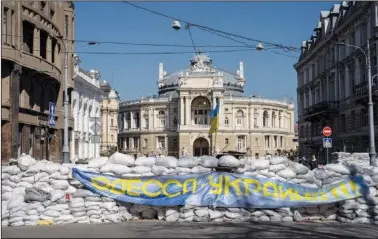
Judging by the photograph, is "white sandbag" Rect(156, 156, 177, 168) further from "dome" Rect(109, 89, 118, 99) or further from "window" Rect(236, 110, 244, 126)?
"window" Rect(236, 110, 244, 126)

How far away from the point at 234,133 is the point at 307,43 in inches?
1465

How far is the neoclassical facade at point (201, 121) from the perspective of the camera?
307ft

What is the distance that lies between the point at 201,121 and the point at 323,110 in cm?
4932

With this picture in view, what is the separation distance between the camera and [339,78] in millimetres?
45812

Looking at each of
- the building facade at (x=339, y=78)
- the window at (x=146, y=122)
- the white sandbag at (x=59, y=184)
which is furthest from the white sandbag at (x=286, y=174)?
the window at (x=146, y=122)

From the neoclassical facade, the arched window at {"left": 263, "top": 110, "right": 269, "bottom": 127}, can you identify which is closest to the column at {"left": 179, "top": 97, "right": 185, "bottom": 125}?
the neoclassical facade

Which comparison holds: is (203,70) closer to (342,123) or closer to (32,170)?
(342,123)

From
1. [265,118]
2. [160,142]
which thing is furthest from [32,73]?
[265,118]

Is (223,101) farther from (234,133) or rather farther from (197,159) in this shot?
(197,159)

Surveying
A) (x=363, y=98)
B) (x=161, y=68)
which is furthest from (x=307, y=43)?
(x=161, y=68)

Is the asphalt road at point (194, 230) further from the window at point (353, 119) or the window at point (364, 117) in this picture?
the window at point (353, 119)

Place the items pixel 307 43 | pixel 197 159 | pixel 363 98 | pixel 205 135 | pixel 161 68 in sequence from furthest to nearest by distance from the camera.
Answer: pixel 161 68 < pixel 205 135 < pixel 307 43 < pixel 363 98 < pixel 197 159

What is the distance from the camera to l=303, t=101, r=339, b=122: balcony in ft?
153

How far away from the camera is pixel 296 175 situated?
12.8 meters
